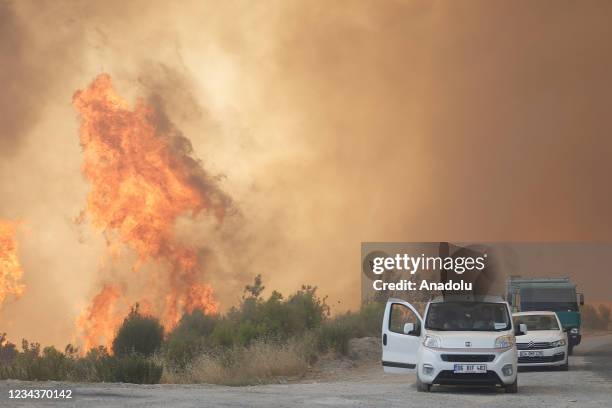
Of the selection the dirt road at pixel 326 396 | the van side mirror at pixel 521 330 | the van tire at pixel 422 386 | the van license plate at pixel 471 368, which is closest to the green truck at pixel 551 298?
the dirt road at pixel 326 396

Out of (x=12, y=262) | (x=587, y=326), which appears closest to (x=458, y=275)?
(x=587, y=326)

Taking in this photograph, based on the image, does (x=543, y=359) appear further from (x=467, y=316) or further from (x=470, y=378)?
(x=470, y=378)

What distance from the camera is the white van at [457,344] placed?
1894 cm

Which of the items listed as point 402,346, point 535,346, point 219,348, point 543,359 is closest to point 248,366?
point 219,348

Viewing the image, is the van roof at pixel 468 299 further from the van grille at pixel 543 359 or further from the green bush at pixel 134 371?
the green bush at pixel 134 371

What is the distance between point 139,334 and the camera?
3269 cm

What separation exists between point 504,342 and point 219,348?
633 inches

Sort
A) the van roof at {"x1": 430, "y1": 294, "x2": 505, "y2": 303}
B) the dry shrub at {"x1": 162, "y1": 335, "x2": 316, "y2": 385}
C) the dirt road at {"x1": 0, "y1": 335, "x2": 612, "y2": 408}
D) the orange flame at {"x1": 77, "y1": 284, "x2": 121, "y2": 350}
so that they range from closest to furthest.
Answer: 1. the dirt road at {"x1": 0, "y1": 335, "x2": 612, "y2": 408}
2. the van roof at {"x1": 430, "y1": 294, "x2": 505, "y2": 303}
3. the dry shrub at {"x1": 162, "y1": 335, "x2": 316, "y2": 385}
4. the orange flame at {"x1": 77, "y1": 284, "x2": 121, "y2": 350}

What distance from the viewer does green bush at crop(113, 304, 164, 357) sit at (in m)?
32.3

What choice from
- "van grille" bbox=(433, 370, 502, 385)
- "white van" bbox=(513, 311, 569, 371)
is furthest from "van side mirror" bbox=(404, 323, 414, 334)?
"white van" bbox=(513, 311, 569, 371)

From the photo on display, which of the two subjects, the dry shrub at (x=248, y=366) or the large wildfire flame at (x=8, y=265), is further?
the large wildfire flame at (x=8, y=265)

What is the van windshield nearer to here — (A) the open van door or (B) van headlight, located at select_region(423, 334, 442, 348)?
(A) the open van door

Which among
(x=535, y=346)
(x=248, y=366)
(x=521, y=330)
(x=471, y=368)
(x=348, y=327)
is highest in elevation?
(x=348, y=327)

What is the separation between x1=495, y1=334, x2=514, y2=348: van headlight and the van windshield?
447mm
